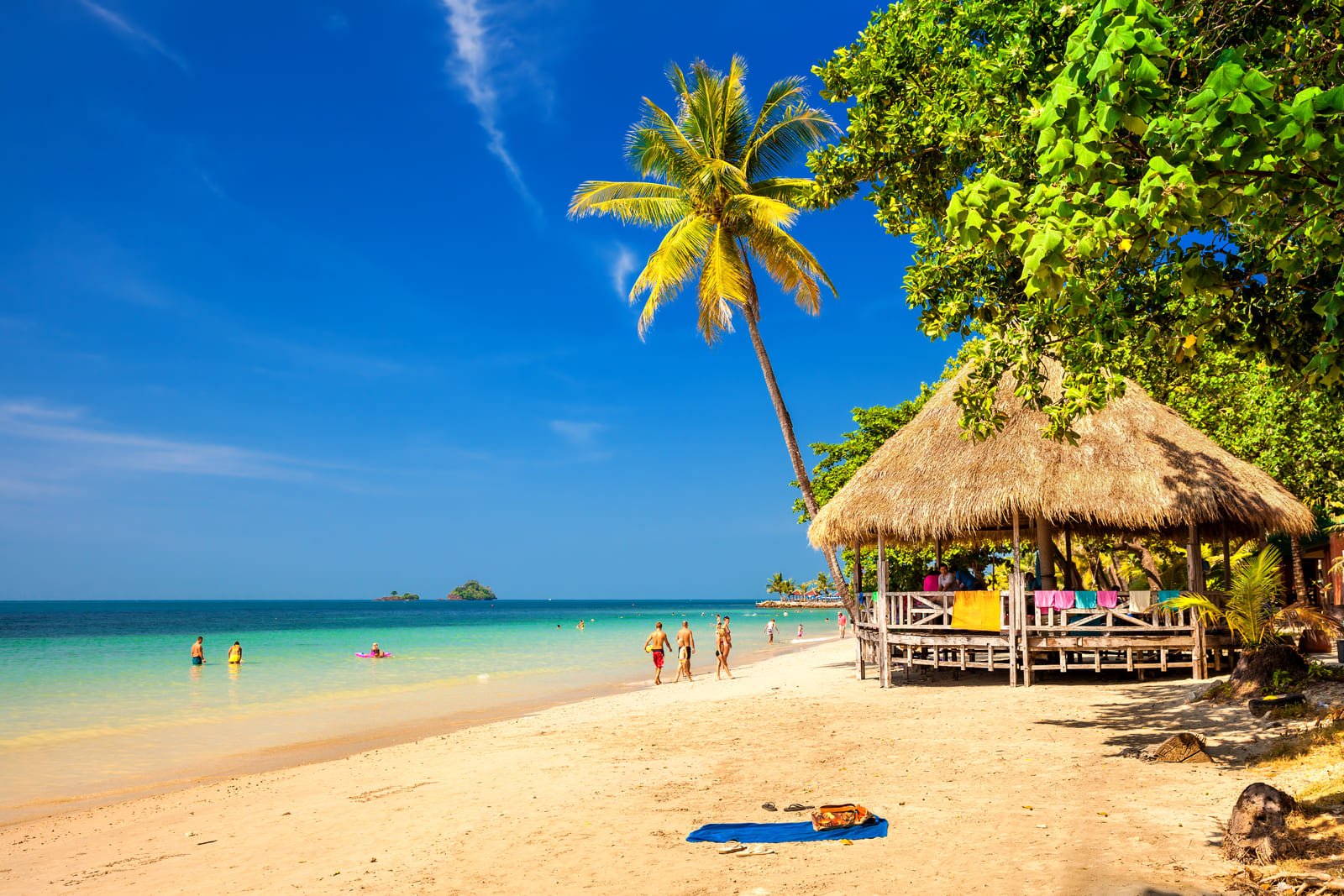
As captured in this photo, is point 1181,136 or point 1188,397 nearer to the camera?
point 1181,136

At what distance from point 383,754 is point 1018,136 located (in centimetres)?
989

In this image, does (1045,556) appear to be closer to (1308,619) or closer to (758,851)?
(1308,619)

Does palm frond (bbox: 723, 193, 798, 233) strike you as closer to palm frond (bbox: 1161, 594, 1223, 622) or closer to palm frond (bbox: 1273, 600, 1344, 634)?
palm frond (bbox: 1161, 594, 1223, 622)

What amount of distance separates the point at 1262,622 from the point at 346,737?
13.5 metres

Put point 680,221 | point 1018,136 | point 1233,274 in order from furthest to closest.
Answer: point 680,221
point 1018,136
point 1233,274

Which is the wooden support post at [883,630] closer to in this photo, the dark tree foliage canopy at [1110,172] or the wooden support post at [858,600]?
the wooden support post at [858,600]

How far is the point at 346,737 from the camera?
14.5 metres

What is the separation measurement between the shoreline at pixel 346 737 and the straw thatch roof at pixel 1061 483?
285 inches

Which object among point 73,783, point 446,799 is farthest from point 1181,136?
point 73,783

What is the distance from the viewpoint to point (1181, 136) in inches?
117

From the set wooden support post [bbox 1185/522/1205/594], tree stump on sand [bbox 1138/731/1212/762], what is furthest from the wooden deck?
tree stump on sand [bbox 1138/731/1212/762]

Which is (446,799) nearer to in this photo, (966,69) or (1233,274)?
(1233,274)

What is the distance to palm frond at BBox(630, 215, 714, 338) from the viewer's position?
57.5ft

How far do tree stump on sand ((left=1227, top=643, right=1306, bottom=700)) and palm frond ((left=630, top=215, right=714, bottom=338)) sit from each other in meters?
11.6
